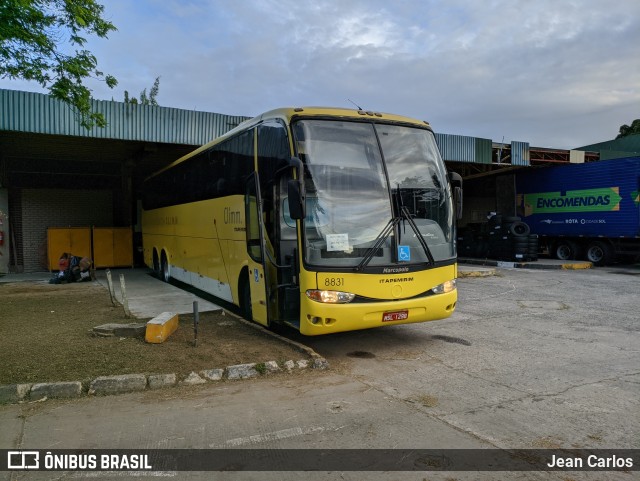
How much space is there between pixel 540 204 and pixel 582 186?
92.5 inches

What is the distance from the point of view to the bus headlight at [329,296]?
628 cm

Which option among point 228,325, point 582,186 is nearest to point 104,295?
point 228,325

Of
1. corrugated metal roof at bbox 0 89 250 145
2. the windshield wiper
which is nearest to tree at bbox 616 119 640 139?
corrugated metal roof at bbox 0 89 250 145

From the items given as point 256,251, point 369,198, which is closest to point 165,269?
point 256,251

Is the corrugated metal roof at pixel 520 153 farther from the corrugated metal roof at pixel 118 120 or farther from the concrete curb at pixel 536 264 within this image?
the corrugated metal roof at pixel 118 120

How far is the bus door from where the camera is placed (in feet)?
24.2

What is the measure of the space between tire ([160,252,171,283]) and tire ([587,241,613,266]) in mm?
16820

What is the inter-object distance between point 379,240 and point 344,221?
1.77ft

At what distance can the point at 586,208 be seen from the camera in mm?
19844

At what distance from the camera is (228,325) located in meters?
8.27

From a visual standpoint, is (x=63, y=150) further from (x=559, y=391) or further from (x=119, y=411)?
(x=559, y=391)

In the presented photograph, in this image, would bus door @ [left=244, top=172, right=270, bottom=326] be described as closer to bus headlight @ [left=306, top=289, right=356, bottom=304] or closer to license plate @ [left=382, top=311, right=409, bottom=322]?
bus headlight @ [left=306, top=289, right=356, bottom=304]

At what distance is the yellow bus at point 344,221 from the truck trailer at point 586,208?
1421 centimetres

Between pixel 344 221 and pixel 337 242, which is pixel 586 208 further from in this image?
pixel 337 242
